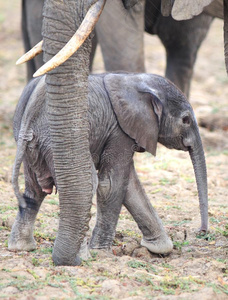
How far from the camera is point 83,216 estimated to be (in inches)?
157

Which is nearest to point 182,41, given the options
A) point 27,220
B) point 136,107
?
point 136,107

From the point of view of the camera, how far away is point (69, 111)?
151 inches

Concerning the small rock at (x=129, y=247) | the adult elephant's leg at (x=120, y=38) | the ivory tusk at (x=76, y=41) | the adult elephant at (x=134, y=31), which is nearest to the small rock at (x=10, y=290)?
the ivory tusk at (x=76, y=41)

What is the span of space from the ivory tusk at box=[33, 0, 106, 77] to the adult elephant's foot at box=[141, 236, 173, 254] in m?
1.79


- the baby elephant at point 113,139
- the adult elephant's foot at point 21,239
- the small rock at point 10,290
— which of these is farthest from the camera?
the adult elephant's foot at point 21,239

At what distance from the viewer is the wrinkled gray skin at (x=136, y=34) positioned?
7.20 metres

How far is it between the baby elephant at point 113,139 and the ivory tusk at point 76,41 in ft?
2.88

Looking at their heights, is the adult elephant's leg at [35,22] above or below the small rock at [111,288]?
above

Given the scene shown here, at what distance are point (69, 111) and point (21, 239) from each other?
1.23 metres

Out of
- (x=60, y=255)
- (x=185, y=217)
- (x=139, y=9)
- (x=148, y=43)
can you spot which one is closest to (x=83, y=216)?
(x=60, y=255)

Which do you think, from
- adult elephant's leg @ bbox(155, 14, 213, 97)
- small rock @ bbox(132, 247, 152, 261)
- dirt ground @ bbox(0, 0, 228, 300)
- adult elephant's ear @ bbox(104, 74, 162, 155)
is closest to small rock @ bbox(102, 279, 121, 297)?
dirt ground @ bbox(0, 0, 228, 300)

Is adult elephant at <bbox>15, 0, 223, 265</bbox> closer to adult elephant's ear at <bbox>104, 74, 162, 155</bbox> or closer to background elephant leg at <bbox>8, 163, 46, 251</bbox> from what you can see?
background elephant leg at <bbox>8, 163, 46, 251</bbox>

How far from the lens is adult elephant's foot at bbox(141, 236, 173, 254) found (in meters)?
5.03

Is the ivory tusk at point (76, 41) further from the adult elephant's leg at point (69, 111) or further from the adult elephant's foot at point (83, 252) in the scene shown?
the adult elephant's foot at point (83, 252)
